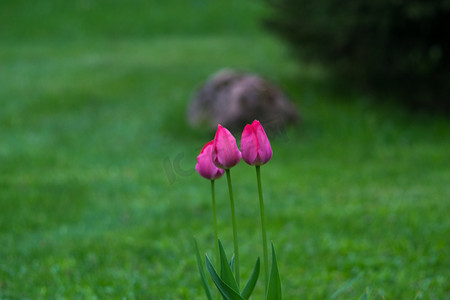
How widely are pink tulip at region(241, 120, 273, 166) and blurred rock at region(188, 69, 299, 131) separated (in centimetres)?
596

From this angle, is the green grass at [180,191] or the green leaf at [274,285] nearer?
the green leaf at [274,285]

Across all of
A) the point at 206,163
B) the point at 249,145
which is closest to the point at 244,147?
the point at 249,145

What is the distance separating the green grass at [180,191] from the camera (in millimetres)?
3596

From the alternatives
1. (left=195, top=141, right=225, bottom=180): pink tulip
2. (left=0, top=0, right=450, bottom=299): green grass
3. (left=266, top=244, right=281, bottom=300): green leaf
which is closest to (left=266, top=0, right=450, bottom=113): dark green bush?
(left=0, top=0, right=450, bottom=299): green grass

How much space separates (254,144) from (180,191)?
418 cm

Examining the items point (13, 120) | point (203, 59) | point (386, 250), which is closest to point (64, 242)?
point (386, 250)

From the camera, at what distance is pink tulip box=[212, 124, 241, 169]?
1.81 m

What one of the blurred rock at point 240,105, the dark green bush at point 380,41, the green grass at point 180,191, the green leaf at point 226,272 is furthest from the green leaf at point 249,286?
the dark green bush at point 380,41

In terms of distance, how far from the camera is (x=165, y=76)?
12.1 m

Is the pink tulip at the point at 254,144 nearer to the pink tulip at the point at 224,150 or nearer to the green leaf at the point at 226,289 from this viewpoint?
the pink tulip at the point at 224,150

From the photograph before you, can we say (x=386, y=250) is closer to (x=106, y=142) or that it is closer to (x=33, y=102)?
(x=106, y=142)

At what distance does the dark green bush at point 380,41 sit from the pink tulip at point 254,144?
6.66 meters

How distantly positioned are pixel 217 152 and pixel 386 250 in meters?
2.70

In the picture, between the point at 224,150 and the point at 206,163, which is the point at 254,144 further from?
the point at 206,163
